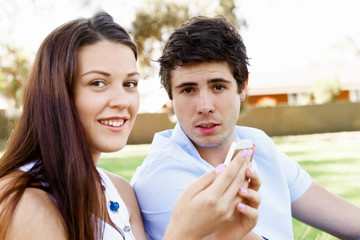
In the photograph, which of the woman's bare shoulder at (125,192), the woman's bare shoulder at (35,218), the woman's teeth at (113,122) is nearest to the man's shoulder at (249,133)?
the woman's bare shoulder at (125,192)

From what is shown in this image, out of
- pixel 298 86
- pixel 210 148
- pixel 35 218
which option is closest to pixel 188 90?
pixel 210 148

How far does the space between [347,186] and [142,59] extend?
15.1 m

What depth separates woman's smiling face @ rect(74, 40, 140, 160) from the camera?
1926 millimetres

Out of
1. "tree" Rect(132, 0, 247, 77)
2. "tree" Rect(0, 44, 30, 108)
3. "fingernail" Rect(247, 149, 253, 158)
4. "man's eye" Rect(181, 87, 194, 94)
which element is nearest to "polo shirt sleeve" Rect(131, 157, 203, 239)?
"man's eye" Rect(181, 87, 194, 94)

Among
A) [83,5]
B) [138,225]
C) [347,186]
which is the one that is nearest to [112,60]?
[138,225]

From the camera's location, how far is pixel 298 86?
1282 inches

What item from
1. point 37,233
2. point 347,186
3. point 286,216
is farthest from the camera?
point 347,186

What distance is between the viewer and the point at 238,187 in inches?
65.9

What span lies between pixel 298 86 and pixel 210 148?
30914 mm

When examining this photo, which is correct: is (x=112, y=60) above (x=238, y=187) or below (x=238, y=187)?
above

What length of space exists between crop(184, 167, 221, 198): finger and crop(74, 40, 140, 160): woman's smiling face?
A: 19.2 inches

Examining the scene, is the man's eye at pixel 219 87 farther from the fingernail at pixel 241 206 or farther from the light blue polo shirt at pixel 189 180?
the fingernail at pixel 241 206

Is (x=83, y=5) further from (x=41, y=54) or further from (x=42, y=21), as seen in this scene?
(x=41, y=54)

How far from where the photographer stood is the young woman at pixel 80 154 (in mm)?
1664
